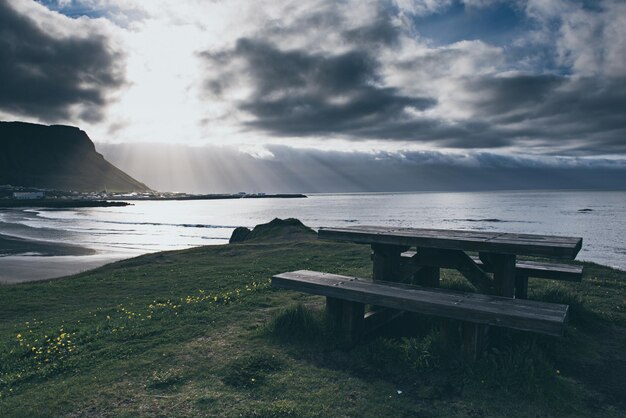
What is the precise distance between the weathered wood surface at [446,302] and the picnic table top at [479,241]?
679 mm

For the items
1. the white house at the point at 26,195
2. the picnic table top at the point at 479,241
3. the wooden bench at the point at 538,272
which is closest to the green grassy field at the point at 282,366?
the wooden bench at the point at 538,272

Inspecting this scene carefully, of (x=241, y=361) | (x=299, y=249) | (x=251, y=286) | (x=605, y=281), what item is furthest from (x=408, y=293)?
(x=299, y=249)

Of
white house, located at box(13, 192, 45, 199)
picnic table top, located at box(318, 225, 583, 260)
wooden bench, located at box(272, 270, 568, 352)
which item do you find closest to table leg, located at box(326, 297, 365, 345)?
wooden bench, located at box(272, 270, 568, 352)

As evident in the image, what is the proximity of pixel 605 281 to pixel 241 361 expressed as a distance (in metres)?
10.8

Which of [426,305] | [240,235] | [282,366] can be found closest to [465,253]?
[426,305]

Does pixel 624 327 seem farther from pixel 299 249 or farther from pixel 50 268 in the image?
pixel 50 268

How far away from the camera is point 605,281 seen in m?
11.4

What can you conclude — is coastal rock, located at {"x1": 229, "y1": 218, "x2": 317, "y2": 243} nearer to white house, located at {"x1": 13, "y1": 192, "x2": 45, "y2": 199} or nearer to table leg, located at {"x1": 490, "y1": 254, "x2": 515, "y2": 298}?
table leg, located at {"x1": 490, "y1": 254, "x2": 515, "y2": 298}

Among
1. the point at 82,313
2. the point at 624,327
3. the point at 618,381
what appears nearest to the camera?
the point at 618,381

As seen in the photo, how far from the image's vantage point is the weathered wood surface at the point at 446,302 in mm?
4812

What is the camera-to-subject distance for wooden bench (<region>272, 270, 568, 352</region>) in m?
4.85

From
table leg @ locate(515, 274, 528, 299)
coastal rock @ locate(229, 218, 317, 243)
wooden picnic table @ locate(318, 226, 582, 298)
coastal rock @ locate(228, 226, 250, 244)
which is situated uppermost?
wooden picnic table @ locate(318, 226, 582, 298)

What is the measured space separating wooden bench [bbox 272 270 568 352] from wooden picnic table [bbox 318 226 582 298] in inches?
19.6

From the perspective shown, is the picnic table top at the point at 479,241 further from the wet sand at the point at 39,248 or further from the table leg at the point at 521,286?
the wet sand at the point at 39,248
